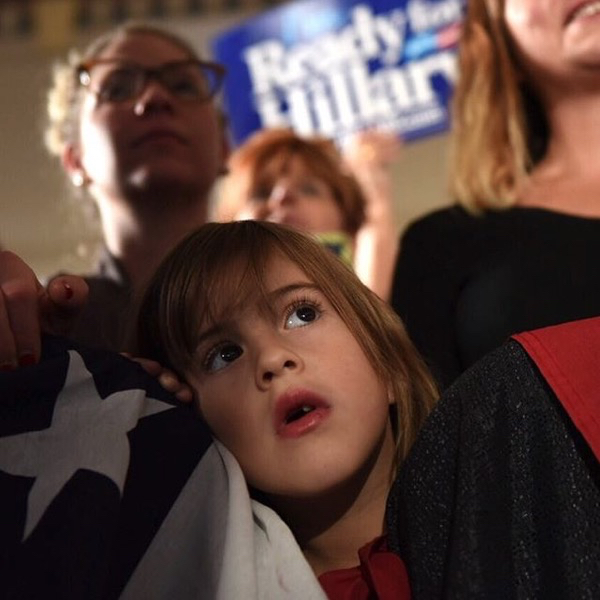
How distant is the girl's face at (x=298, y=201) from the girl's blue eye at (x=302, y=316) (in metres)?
0.99

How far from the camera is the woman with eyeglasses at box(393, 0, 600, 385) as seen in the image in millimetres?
1159

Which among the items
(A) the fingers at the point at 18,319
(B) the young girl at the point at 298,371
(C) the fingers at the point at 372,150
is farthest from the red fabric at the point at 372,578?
(C) the fingers at the point at 372,150

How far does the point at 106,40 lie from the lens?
165 centimetres

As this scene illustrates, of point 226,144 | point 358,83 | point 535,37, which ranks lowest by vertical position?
point 358,83

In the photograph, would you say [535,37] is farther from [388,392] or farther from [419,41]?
[419,41]

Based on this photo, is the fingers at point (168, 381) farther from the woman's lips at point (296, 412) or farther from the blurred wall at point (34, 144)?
the blurred wall at point (34, 144)

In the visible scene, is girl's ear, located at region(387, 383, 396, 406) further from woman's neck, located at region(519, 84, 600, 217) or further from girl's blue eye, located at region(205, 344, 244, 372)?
woman's neck, located at region(519, 84, 600, 217)

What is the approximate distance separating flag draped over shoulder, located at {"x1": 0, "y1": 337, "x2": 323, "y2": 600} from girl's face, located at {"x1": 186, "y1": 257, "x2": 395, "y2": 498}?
70 millimetres

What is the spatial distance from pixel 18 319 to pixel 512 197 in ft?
2.44

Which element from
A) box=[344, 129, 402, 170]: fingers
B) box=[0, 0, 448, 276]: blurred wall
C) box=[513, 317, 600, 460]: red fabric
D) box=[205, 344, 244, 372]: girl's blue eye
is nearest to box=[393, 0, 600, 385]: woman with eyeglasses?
box=[205, 344, 244, 372]: girl's blue eye

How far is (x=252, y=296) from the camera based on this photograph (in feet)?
2.95

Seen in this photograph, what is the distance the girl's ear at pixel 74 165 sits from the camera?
160cm

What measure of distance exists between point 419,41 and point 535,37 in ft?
3.76

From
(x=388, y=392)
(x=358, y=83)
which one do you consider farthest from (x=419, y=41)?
(x=388, y=392)
